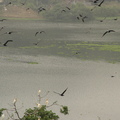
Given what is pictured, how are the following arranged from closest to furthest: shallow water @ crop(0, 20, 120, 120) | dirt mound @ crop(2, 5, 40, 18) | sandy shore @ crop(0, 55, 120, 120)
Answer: sandy shore @ crop(0, 55, 120, 120), shallow water @ crop(0, 20, 120, 120), dirt mound @ crop(2, 5, 40, 18)

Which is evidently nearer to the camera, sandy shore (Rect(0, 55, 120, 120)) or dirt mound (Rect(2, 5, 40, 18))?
sandy shore (Rect(0, 55, 120, 120))

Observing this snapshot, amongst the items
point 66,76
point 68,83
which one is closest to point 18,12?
point 66,76

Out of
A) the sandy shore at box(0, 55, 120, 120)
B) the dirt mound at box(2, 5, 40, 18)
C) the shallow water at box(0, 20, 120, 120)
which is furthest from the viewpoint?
the dirt mound at box(2, 5, 40, 18)

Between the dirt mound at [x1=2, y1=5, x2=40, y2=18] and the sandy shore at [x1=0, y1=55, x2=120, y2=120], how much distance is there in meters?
37.7

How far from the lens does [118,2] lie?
229ft

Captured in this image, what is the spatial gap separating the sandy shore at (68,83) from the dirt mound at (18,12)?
37670 millimetres

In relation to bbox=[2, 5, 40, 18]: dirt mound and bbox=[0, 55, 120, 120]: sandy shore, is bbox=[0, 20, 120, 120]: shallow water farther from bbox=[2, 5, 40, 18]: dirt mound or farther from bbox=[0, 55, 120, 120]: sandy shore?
bbox=[2, 5, 40, 18]: dirt mound

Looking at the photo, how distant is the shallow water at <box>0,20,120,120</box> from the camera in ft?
44.9

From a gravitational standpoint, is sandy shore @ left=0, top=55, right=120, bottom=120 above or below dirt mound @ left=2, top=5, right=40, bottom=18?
below

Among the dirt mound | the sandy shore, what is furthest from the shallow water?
the dirt mound

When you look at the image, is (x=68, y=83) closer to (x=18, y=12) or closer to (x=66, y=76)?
(x=66, y=76)

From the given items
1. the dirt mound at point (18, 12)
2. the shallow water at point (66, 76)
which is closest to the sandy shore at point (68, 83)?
the shallow water at point (66, 76)

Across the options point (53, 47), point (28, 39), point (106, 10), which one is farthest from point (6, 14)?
point (53, 47)

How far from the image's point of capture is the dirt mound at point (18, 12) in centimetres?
6216
